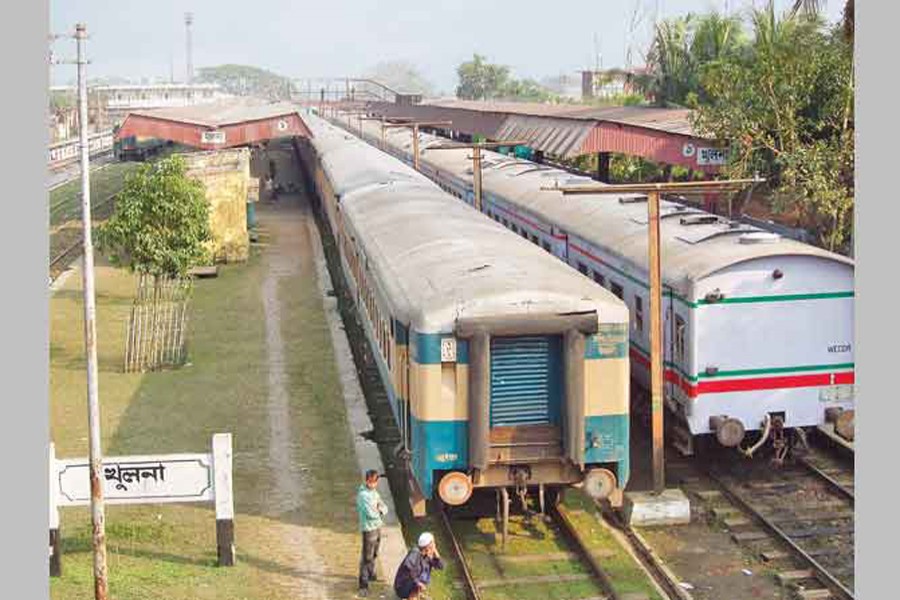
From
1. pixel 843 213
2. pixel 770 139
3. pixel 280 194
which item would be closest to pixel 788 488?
pixel 843 213

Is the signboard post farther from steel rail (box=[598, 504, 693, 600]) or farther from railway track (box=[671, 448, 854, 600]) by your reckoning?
railway track (box=[671, 448, 854, 600])

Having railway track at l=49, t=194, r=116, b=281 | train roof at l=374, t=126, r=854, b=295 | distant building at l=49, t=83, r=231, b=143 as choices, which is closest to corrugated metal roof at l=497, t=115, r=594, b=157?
train roof at l=374, t=126, r=854, b=295

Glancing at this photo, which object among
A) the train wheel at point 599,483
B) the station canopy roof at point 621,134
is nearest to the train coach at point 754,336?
the train wheel at point 599,483

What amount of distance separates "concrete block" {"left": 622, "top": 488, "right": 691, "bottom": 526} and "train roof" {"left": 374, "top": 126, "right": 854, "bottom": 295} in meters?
2.43

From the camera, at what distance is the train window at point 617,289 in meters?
16.6

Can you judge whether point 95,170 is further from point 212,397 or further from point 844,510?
point 844,510

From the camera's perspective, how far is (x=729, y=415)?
1455cm

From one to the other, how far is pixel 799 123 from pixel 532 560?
571 inches

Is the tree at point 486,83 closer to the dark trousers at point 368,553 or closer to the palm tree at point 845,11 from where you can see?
the palm tree at point 845,11

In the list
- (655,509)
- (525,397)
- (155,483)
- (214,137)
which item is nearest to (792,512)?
(655,509)

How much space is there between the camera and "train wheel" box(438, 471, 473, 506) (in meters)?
12.2

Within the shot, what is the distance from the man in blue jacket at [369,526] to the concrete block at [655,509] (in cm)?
341

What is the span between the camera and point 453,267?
1349 centimetres

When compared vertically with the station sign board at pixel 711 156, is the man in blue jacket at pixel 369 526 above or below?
below
